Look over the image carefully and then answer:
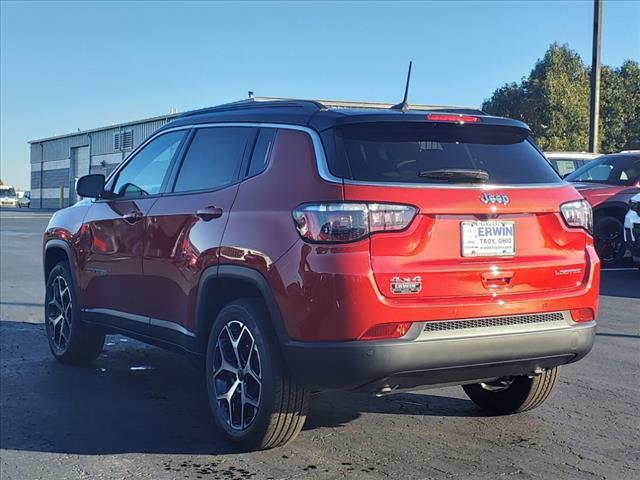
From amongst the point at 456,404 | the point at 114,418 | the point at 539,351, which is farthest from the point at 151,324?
the point at 539,351

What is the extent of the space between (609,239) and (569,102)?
2582cm

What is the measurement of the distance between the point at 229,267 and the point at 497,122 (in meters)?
1.68

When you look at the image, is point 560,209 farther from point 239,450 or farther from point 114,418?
point 114,418

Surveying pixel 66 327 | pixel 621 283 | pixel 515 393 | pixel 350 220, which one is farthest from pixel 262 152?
pixel 621 283

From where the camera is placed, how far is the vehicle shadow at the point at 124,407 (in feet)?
14.6

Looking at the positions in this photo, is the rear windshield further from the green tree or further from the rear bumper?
the green tree

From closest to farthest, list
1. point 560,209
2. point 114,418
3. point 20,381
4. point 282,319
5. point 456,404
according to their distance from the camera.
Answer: point 282,319, point 560,209, point 114,418, point 456,404, point 20,381

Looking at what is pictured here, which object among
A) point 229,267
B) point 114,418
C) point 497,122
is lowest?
point 114,418

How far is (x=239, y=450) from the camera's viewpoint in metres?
4.28

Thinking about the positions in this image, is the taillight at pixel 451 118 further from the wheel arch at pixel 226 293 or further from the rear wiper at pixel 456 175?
the wheel arch at pixel 226 293

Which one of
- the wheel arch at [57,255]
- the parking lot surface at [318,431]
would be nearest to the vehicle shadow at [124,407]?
the parking lot surface at [318,431]

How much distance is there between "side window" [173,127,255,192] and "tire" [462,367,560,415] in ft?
6.94

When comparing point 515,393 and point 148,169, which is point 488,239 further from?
point 148,169

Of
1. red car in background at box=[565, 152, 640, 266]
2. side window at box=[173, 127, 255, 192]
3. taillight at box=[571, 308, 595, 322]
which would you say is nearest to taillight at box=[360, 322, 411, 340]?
taillight at box=[571, 308, 595, 322]
